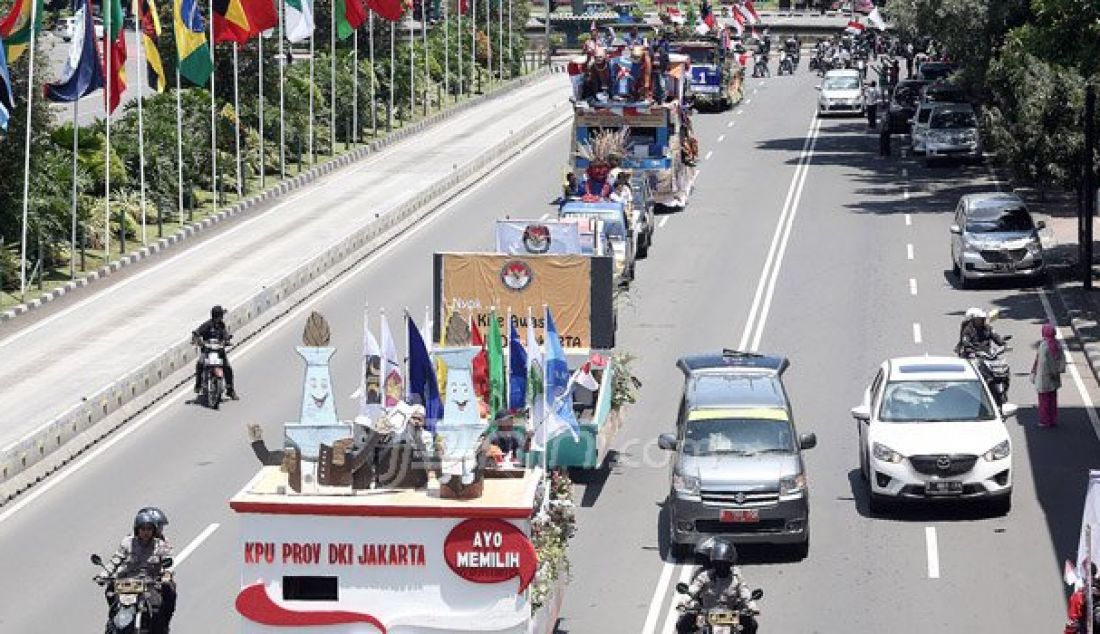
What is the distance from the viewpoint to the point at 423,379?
20.8m

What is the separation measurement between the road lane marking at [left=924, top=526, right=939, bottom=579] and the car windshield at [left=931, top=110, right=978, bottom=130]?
37.9m

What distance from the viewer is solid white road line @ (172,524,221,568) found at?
26.4 meters

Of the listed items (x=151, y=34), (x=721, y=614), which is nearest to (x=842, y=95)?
(x=151, y=34)

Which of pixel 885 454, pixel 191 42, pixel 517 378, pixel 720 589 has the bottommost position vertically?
pixel 885 454

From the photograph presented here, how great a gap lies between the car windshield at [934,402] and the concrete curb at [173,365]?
446 inches

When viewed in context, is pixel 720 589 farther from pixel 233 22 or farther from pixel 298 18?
pixel 298 18

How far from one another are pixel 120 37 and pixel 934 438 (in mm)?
25522

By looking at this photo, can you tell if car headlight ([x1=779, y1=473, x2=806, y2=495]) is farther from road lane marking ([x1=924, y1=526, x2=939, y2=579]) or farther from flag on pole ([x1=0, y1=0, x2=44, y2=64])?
flag on pole ([x1=0, y1=0, x2=44, y2=64])

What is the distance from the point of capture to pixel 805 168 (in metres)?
65.4

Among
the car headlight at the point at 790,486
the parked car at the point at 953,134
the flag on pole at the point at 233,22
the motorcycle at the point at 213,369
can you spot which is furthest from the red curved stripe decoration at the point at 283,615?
the parked car at the point at 953,134

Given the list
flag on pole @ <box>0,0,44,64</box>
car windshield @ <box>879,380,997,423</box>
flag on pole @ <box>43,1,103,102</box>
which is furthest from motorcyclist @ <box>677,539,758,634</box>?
flag on pole @ <box>43,1,103,102</box>

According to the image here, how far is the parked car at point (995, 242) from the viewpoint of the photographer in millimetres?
44500

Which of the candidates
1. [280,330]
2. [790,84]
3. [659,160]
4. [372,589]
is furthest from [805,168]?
[372,589]

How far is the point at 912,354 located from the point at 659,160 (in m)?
17.1
